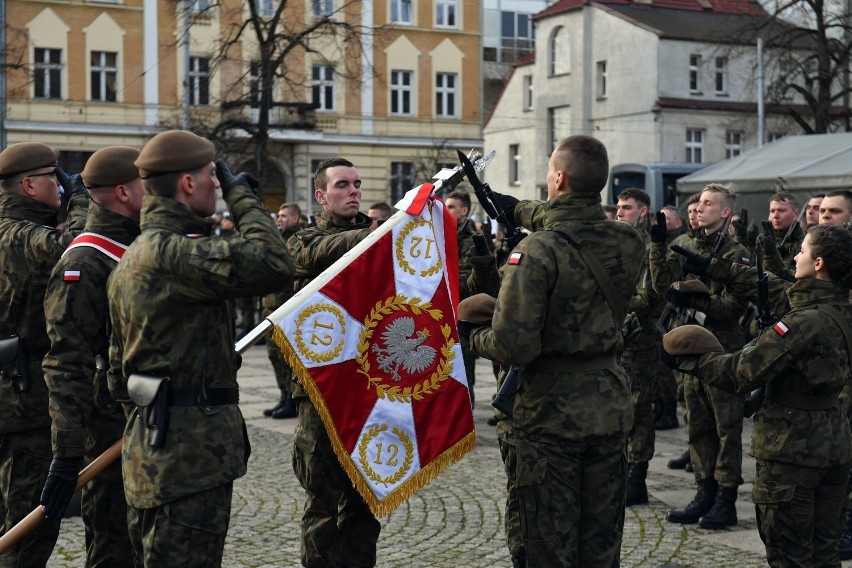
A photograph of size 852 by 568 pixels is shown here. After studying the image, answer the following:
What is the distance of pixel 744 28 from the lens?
A: 32.1 metres

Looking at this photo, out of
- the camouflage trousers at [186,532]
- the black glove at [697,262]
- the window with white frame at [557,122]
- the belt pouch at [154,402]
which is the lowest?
the camouflage trousers at [186,532]

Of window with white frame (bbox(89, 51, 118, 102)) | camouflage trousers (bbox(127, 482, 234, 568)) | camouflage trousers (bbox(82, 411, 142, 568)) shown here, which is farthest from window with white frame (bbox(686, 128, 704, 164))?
camouflage trousers (bbox(127, 482, 234, 568))

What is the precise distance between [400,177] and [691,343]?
39864 mm

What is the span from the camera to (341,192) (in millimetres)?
6598

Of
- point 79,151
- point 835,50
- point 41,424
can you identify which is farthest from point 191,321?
point 79,151

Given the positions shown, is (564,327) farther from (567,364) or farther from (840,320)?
(840,320)

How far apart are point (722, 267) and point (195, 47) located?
37065mm

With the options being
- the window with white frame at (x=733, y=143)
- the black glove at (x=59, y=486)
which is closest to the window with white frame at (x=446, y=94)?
the window with white frame at (x=733, y=143)

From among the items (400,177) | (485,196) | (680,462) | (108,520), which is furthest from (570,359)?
(400,177)

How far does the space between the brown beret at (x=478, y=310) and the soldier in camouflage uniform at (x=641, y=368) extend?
3192mm

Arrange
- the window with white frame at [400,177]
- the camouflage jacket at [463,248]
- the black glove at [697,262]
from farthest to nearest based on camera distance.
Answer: the window with white frame at [400,177] < the camouflage jacket at [463,248] < the black glove at [697,262]

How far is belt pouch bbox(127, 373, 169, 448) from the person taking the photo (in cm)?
471

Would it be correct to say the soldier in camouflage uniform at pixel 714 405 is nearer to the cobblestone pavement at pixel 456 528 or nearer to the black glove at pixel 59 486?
the cobblestone pavement at pixel 456 528

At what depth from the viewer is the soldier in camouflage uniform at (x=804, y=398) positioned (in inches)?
236
